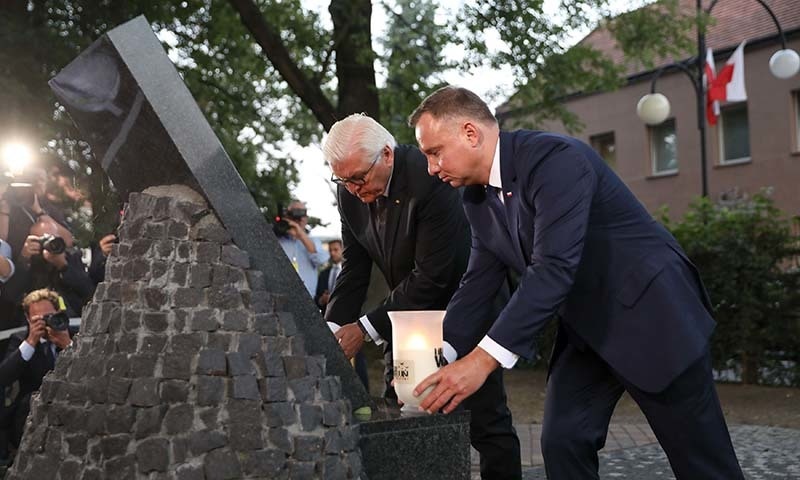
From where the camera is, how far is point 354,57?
1534 centimetres

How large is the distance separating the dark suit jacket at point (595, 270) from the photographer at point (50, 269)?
5.12 meters

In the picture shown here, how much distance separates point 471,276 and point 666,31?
12749 mm

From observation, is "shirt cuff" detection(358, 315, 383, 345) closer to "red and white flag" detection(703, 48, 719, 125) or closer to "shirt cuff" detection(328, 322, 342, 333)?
"shirt cuff" detection(328, 322, 342, 333)

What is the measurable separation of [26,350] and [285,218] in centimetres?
392

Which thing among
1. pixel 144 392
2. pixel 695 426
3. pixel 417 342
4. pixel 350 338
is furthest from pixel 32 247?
pixel 695 426

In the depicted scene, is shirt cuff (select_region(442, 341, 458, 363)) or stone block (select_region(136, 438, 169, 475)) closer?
stone block (select_region(136, 438, 169, 475))

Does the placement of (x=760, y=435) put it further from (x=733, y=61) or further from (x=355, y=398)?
(x=733, y=61)

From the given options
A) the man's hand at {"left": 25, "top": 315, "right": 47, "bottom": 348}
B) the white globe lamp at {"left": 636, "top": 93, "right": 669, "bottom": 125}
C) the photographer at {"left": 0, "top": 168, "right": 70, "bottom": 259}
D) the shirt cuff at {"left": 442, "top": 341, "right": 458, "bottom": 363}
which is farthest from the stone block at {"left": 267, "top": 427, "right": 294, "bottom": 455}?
the white globe lamp at {"left": 636, "top": 93, "right": 669, "bottom": 125}

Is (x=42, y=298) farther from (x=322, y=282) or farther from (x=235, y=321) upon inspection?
(x=322, y=282)

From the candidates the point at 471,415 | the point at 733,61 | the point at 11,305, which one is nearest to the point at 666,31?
the point at 733,61

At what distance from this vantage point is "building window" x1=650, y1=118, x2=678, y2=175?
32.1 m

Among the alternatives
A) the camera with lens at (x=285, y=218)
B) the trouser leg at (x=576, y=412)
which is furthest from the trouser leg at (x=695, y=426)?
the camera with lens at (x=285, y=218)

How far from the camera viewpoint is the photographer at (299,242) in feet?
36.0

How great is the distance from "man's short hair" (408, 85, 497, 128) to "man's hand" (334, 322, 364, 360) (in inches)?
72.8
